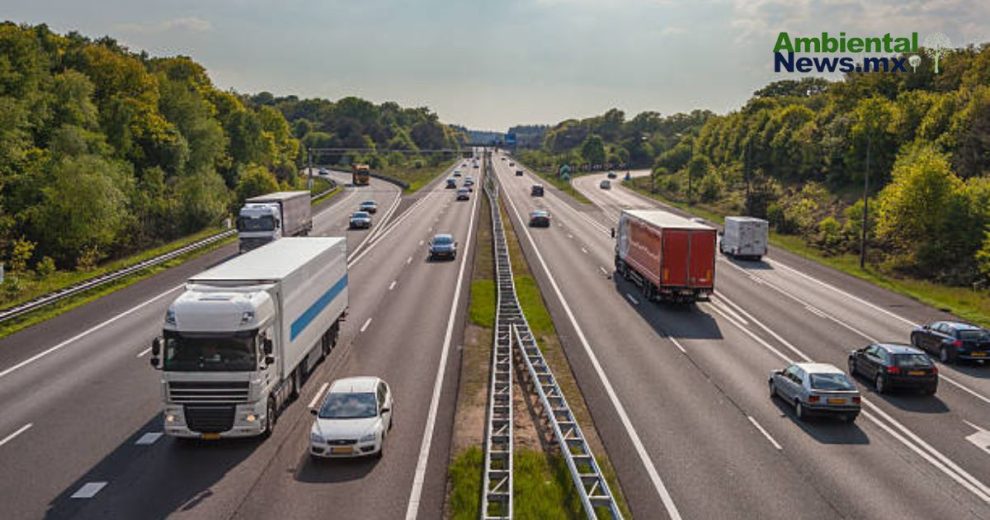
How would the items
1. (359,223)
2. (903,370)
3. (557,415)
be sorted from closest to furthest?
(557,415) → (903,370) → (359,223)

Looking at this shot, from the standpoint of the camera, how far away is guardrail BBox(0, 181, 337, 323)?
113 feet

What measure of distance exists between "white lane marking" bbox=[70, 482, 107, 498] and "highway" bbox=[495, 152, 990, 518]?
11962 mm

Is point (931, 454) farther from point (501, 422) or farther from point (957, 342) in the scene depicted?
point (501, 422)

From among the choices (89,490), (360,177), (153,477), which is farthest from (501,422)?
(360,177)

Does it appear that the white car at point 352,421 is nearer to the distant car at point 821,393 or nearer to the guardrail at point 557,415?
the guardrail at point 557,415

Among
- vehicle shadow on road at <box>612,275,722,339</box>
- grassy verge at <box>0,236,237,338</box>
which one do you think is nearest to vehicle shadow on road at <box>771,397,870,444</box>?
vehicle shadow on road at <box>612,275,722,339</box>

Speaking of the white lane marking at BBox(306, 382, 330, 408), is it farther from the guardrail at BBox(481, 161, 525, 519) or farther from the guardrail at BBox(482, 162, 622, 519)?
the guardrail at BBox(482, 162, 622, 519)

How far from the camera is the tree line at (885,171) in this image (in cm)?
5109

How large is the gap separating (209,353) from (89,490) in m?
3.96

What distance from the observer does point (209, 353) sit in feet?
63.3

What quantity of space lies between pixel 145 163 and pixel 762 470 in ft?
238

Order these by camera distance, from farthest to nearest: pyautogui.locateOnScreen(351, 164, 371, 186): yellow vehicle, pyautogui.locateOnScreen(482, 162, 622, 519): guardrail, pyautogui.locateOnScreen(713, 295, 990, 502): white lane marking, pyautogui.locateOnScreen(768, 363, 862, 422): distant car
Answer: pyautogui.locateOnScreen(351, 164, 371, 186): yellow vehicle < pyautogui.locateOnScreen(768, 363, 862, 422): distant car < pyautogui.locateOnScreen(713, 295, 990, 502): white lane marking < pyautogui.locateOnScreen(482, 162, 622, 519): guardrail

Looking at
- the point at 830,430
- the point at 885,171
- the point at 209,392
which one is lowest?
the point at 830,430

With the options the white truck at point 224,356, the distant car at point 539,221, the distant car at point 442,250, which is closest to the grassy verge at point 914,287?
the distant car at point 539,221
